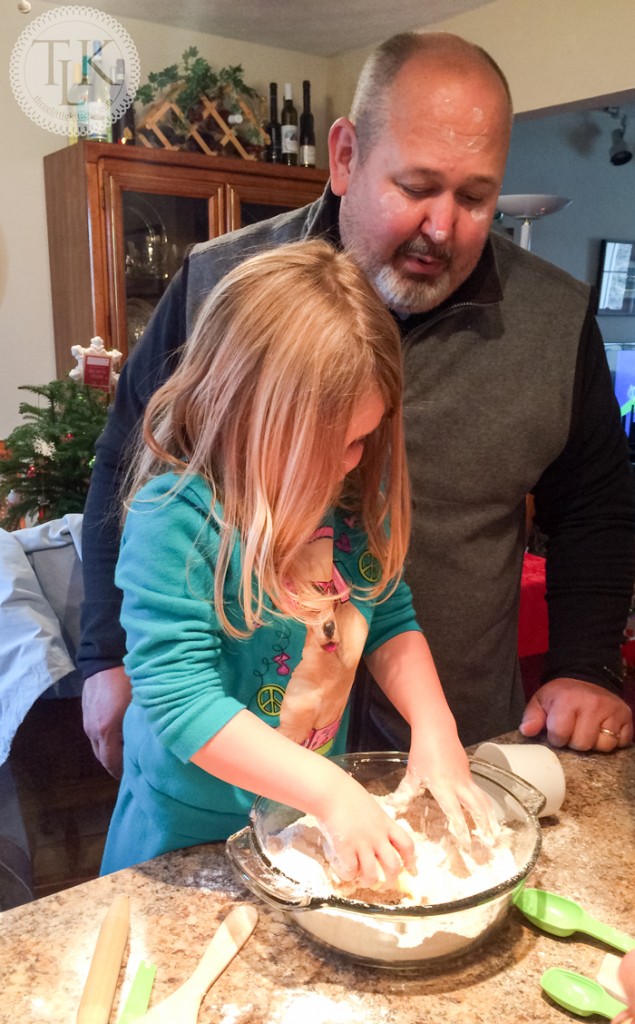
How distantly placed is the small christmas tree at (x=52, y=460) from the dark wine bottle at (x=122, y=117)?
5.66 feet

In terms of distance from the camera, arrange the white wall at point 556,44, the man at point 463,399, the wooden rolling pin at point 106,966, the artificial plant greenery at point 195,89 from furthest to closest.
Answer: the artificial plant greenery at point 195,89 → the white wall at point 556,44 → the man at point 463,399 → the wooden rolling pin at point 106,966

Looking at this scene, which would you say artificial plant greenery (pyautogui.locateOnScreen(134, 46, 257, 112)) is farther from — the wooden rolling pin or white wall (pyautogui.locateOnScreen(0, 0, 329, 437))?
the wooden rolling pin

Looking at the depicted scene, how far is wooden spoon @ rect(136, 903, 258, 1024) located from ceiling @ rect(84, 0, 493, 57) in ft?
12.1

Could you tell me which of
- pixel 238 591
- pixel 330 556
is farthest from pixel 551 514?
pixel 238 591

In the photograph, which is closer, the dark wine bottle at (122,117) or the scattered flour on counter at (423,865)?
the scattered flour on counter at (423,865)

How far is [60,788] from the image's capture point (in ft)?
7.34

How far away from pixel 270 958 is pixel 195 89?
371 cm

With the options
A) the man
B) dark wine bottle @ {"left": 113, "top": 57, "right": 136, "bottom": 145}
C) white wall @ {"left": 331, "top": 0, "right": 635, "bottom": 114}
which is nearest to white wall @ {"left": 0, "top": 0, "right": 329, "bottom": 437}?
dark wine bottle @ {"left": 113, "top": 57, "right": 136, "bottom": 145}

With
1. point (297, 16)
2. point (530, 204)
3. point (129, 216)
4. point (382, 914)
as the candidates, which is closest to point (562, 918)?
point (382, 914)

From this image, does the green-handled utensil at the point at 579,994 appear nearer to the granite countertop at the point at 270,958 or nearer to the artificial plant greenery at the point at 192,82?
the granite countertop at the point at 270,958

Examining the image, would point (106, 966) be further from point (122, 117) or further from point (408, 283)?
point (122, 117)

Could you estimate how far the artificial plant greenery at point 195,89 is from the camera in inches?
145

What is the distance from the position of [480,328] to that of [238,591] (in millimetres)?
698

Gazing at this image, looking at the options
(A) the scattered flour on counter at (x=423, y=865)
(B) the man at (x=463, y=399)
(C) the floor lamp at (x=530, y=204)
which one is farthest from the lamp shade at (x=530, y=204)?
(A) the scattered flour on counter at (x=423, y=865)
